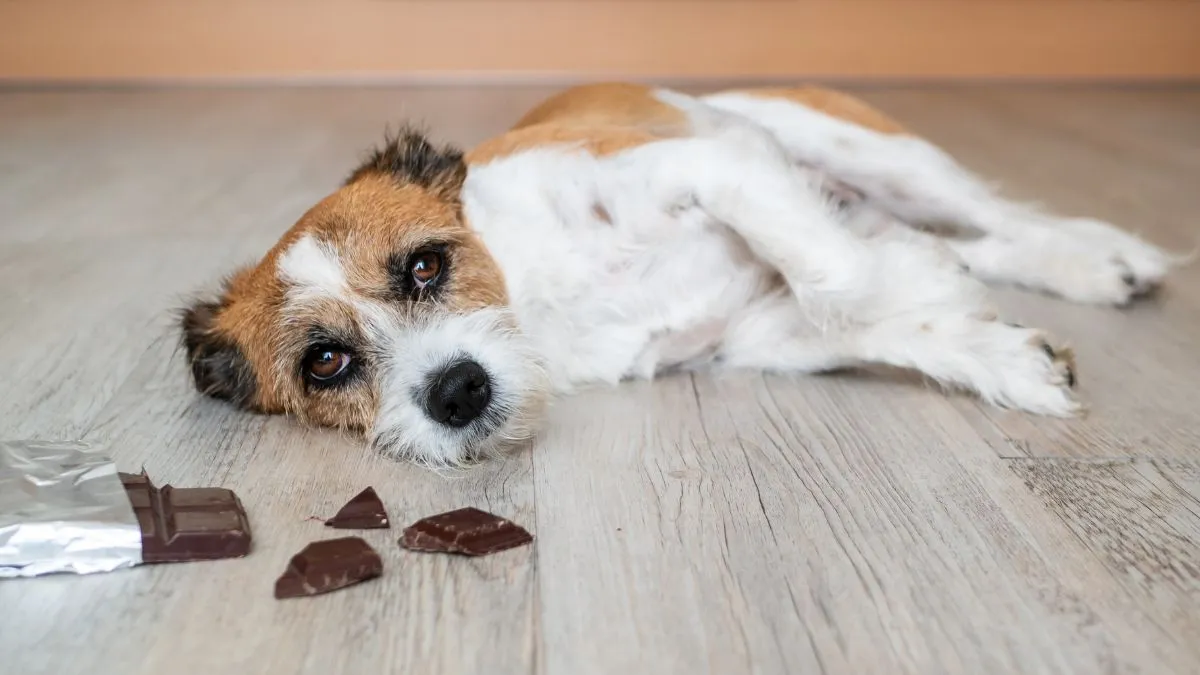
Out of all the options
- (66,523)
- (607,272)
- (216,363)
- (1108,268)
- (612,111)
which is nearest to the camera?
(66,523)

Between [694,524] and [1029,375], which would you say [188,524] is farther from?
[1029,375]

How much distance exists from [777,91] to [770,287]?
2.53 ft

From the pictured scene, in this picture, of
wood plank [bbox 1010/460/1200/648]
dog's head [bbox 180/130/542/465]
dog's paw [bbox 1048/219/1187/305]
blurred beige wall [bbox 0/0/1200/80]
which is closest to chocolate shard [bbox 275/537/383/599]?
dog's head [bbox 180/130/542/465]

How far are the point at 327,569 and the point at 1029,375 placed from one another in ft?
4.35

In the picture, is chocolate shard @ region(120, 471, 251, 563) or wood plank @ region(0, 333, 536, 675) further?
chocolate shard @ region(120, 471, 251, 563)

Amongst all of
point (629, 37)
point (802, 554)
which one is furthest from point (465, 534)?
point (629, 37)

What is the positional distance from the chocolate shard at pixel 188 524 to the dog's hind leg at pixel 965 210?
170 cm

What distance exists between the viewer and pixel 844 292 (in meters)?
2.09

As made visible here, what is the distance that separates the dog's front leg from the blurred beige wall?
Result: 13.7 feet

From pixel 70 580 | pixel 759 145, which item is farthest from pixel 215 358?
→ pixel 759 145

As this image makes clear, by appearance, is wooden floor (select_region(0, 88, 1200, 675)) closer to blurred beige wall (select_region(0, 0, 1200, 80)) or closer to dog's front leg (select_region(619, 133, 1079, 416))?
dog's front leg (select_region(619, 133, 1079, 416))

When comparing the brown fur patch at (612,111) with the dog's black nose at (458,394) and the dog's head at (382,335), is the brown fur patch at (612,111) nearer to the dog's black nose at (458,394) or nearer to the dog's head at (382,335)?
the dog's head at (382,335)

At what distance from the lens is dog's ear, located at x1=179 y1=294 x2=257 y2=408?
2.15m

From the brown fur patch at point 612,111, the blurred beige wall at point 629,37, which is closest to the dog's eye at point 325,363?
the brown fur patch at point 612,111
